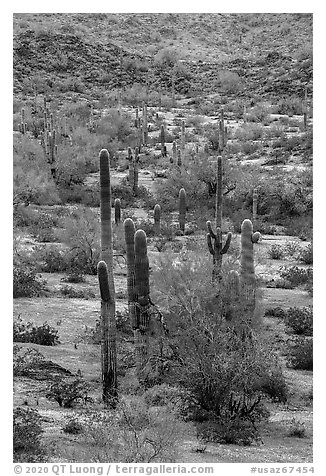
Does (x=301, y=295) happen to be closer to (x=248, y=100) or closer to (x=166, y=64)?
(x=248, y=100)

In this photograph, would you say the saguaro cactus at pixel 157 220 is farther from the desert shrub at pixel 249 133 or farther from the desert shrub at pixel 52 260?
the desert shrub at pixel 249 133

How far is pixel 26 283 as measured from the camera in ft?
64.7

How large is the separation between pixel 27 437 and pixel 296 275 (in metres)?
12.4

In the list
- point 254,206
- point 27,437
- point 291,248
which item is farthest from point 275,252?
point 27,437

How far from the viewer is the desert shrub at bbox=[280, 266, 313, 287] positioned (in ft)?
70.0

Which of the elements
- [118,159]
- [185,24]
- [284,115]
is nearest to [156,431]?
[118,159]

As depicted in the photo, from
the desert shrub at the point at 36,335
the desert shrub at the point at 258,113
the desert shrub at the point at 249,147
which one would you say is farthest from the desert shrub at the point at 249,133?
the desert shrub at the point at 36,335

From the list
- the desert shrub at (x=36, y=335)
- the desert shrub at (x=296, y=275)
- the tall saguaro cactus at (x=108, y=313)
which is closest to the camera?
the tall saguaro cactus at (x=108, y=313)

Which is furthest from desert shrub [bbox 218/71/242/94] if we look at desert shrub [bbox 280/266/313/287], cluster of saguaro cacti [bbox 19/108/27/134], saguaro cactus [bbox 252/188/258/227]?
desert shrub [bbox 280/266/313/287]

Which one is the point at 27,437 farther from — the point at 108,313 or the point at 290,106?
the point at 290,106

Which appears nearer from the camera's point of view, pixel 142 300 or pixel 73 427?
pixel 73 427

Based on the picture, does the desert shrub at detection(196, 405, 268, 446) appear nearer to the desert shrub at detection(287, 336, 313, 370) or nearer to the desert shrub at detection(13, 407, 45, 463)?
the desert shrub at detection(13, 407, 45, 463)

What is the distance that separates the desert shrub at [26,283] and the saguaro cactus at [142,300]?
6.44m

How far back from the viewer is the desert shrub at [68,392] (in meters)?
12.4
